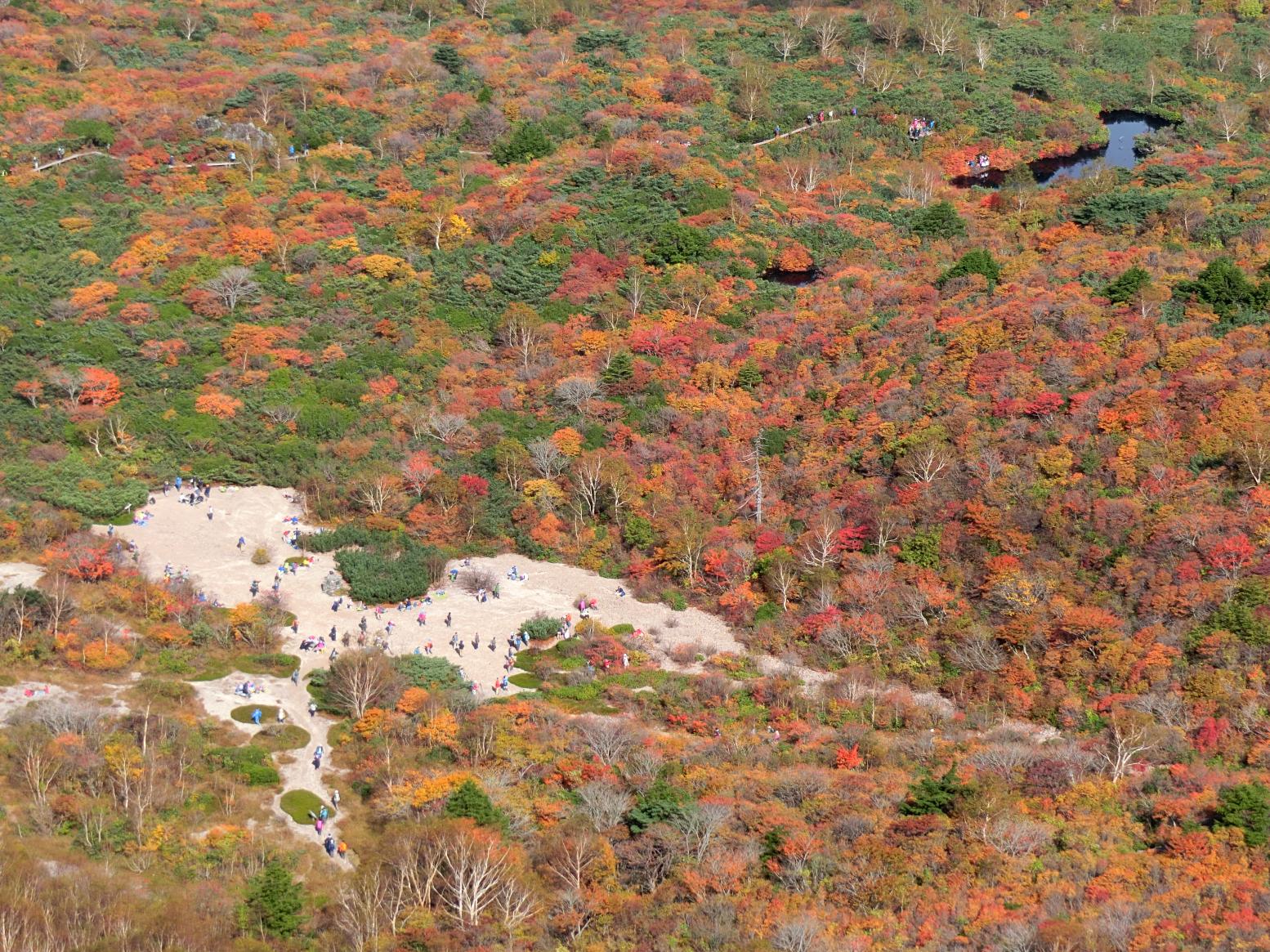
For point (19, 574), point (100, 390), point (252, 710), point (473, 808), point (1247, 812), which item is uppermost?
point (1247, 812)

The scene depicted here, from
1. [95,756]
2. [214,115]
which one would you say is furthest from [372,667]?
[214,115]

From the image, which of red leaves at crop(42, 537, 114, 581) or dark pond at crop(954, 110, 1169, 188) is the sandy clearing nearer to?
→ red leaves at crop(42, 537, 114, 581)

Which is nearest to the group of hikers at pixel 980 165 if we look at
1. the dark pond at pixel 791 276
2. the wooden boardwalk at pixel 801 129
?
the wooden boardwalk at pixel 801 129

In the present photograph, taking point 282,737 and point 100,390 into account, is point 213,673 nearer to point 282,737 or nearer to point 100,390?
point 282,737

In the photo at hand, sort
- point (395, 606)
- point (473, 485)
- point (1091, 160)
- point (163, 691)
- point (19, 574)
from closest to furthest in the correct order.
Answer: point (163, 691), point (19, 574), point (395, 606), point (473, 485), point (1091, 160)

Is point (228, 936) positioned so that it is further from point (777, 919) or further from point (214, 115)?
point (214, 115)

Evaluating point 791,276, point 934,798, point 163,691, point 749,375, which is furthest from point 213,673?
point 791,276
